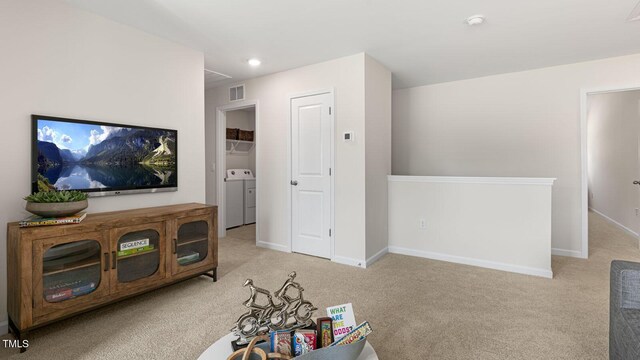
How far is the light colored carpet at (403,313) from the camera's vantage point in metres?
A: 1.87

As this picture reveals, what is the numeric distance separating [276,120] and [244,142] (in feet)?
7.23

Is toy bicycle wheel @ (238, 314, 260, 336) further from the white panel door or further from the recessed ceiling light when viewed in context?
the recessed ceiling light

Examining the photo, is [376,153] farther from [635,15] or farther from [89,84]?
→ [89,84]

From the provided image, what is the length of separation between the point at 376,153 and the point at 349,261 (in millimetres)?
1286

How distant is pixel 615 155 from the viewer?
5543 mm

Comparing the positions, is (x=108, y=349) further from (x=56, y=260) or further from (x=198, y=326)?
(x=56, y=260)

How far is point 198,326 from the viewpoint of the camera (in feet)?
6.99

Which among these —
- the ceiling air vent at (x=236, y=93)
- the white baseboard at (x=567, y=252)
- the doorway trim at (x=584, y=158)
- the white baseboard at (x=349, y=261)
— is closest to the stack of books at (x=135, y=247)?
the white baseboard at (x=349, y=261)

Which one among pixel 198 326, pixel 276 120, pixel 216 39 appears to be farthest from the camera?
pixel 276 120

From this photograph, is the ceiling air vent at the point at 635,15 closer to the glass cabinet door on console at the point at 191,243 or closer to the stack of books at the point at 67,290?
the glass cabinet door on console at the point at 191,243

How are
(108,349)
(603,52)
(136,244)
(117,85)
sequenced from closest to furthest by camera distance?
1. (108,349)
2. (136,244)
3. (117,85)
4. (603,52)

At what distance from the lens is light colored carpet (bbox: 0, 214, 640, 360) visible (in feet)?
6.14

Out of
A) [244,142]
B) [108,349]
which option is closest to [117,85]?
[108,349]

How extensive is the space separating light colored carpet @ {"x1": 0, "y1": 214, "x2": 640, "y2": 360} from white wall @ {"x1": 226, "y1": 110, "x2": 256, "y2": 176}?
2.85 m
